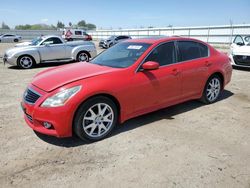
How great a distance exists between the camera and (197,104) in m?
5.53

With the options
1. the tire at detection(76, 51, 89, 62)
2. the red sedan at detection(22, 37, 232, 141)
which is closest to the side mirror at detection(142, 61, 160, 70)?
the red sedan at detection(22, 37, 232, 141)

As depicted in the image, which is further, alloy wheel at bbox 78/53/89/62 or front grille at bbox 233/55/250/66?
alloy wheel at bbox 78/53/89/62

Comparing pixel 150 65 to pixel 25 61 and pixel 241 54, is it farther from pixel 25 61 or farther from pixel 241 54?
pixel 25 61

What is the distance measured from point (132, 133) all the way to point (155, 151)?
0.66 metres

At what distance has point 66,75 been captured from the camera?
3.90 meters

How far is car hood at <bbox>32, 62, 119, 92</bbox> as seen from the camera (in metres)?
3.61

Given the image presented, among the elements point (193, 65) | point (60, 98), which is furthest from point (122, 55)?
point (60, 98)

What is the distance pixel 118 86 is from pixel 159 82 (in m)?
0.89

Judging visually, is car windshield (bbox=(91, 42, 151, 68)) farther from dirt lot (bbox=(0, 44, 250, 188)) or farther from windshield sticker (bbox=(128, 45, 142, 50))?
dirt lot (bbox=(0, 44, 250, 188))

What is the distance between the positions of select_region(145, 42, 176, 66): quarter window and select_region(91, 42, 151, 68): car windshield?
0.18 m

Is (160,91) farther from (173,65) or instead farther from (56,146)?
(56,146)

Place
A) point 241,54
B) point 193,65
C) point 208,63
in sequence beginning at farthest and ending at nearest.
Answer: point 241,54
point 208,63
point 193,65

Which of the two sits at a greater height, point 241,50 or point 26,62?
point 241,50

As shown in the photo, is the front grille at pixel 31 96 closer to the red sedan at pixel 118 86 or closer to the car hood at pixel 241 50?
the red sedan at pixel 118 86
